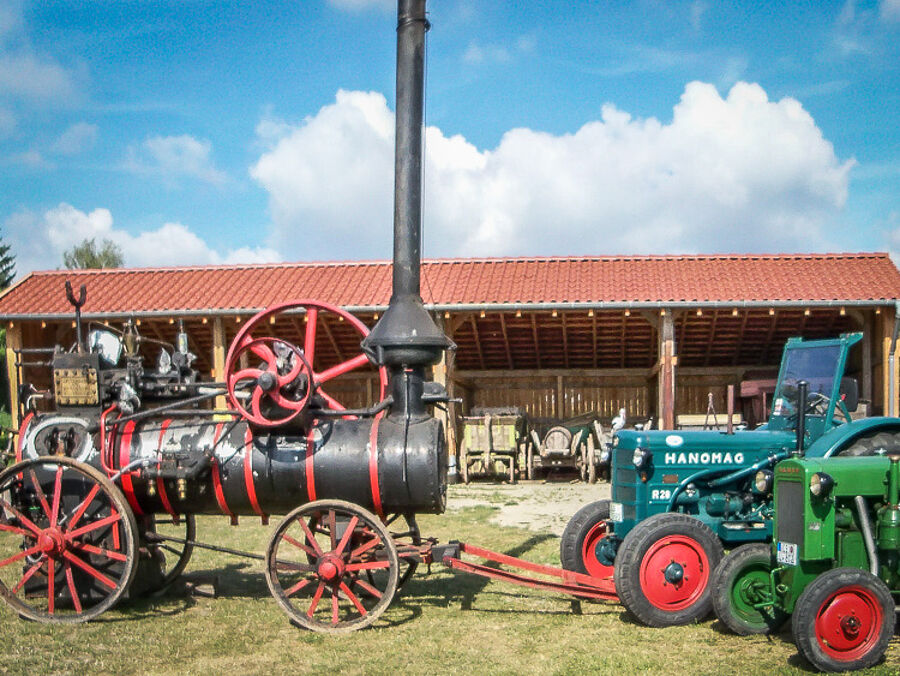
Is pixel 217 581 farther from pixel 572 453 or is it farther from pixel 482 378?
pixel 482 378

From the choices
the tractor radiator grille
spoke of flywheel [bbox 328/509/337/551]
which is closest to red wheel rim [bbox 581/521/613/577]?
the tractor radiator grille

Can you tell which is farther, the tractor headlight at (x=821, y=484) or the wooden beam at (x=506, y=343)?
the wooden beam at (x=506, y=343)

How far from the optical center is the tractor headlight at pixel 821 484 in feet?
16.8

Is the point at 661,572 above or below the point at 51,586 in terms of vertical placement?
above

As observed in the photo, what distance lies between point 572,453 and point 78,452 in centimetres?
1168

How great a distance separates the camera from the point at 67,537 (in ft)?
21.0

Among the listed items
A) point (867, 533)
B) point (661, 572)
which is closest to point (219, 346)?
point (661, 572)

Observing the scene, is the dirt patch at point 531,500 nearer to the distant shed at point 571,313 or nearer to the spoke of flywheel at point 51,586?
the distant shed at point 571,313

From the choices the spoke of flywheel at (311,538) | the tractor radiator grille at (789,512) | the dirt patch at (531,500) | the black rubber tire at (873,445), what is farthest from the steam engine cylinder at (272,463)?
the dirt patch at (531,500)

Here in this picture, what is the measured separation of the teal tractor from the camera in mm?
5996

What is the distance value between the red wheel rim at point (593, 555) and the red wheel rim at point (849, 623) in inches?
99.5

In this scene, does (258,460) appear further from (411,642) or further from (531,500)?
(531,500)

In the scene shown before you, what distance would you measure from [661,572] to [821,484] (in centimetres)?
135

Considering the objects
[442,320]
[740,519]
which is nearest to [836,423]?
[740,519]
